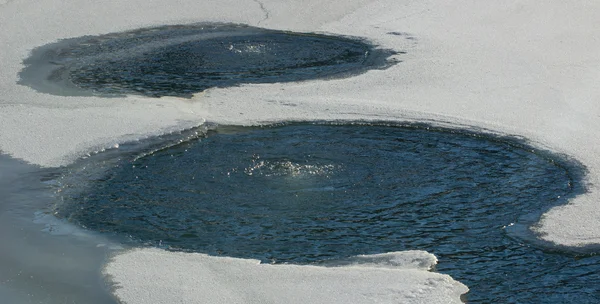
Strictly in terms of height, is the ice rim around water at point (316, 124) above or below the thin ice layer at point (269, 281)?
above

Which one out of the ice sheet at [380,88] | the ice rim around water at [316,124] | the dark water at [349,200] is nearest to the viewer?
the dark water at [349,200]

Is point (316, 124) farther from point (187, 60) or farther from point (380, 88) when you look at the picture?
point (187, 60)

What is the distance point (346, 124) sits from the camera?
255 inches

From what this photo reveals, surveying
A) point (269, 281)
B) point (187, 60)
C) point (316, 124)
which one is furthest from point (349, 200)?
point (187, 60)

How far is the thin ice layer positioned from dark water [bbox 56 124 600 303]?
0.15 metres

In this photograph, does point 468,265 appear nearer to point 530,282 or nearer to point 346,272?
point 530,282

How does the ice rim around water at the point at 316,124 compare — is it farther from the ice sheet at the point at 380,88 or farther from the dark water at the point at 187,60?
the dark water at the point at 187,60

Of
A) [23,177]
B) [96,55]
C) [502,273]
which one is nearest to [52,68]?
[96,55]

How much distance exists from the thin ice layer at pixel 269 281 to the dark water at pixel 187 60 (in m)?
2.99

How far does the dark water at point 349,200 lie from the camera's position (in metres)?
4.55

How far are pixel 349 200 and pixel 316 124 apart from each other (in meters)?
1.37

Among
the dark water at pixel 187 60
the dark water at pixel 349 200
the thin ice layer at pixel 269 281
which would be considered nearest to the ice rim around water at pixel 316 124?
the dark water at pixel 349 200

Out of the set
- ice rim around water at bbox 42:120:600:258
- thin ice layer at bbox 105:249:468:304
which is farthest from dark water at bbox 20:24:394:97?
thin ice layer at bbox 105:249:468:304

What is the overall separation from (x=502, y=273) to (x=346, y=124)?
2.35 m
